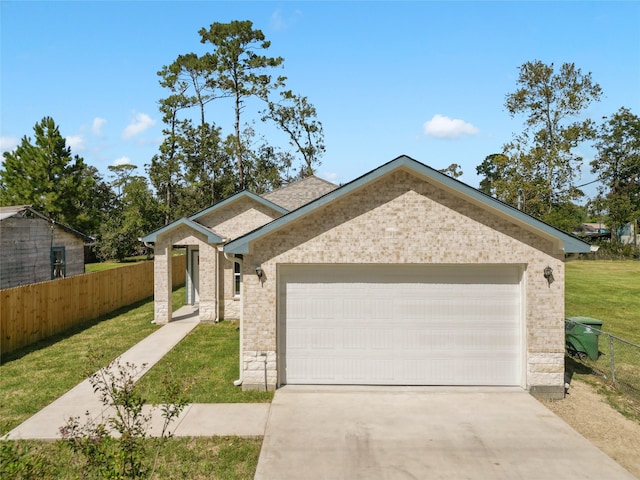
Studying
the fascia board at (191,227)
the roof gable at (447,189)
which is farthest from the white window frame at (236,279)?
the roof gable at (447,189)

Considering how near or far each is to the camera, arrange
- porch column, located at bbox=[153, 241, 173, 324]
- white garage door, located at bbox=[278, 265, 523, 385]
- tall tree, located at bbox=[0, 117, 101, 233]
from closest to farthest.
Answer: white garage door, located at bbox=[278, 265, 523, 385] → porch column, located at bbox=[153, 241, 173, 324] → tall tree, located at bbox=[0, 117, 101, 233]

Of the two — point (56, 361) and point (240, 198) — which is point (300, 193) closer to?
point (240, 198)

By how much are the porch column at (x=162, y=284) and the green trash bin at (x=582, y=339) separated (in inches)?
548

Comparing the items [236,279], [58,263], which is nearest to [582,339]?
[236,279]

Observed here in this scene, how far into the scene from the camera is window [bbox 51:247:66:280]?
23.7 metres

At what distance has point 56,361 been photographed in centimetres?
1193

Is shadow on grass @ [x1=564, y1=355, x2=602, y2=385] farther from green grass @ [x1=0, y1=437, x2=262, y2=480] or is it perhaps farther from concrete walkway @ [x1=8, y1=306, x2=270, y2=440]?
green grass @ [x1=0, y1=437, x2=262, y2=480]

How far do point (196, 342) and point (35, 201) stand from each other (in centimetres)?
3070

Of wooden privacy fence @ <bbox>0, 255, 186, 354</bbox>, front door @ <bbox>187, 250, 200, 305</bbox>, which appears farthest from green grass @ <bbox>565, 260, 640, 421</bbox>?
front door @ <bbox>187, 250, 200, 305</bbox>

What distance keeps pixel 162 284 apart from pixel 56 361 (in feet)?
17.7

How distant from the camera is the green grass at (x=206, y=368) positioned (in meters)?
9.18

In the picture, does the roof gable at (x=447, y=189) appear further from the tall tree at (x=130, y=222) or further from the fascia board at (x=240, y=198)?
the tall tree at (x=130, y=222)

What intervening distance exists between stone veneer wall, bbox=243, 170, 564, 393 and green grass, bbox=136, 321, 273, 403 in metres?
0.55

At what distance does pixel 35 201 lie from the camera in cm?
3628
